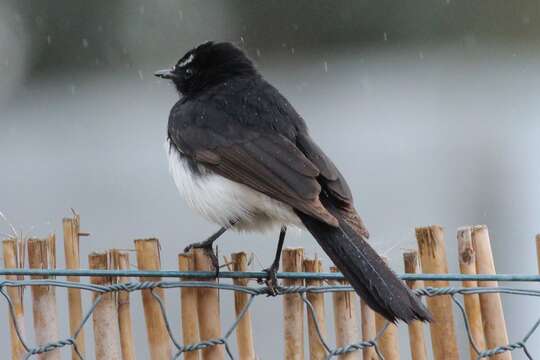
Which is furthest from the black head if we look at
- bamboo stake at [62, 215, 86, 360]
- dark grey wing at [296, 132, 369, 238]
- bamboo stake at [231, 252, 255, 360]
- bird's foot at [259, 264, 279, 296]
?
bamboo stake at [231, 252, 255, 360]

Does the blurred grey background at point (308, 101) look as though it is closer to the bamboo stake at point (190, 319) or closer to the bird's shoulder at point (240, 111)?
the bird's shoulder at point (240, 111)

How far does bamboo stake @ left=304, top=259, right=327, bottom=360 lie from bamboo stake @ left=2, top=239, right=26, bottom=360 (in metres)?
1.05

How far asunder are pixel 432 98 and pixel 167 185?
10.3 ft

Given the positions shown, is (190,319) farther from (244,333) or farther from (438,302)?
(438,302)

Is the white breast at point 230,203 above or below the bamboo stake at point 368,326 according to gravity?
above

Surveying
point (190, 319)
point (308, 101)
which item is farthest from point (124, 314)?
point (308, 101)

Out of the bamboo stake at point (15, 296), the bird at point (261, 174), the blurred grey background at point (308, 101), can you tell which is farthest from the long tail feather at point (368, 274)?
the blurred grey background at point (308, 101)

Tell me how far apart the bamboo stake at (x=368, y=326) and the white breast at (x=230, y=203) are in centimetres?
82

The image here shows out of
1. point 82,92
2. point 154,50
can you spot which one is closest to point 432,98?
point 154,50

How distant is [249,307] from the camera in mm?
3635

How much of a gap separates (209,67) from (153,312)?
2159mm

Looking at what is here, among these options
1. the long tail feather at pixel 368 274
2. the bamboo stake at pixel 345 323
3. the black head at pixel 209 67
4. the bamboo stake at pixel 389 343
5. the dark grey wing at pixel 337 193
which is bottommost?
the bamboo stake at pixel 389 343

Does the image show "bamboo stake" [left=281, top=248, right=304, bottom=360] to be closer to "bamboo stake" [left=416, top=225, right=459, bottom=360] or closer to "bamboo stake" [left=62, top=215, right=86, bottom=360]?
"bamboo stake" [left=416, top=225, right=459, bottom=360]

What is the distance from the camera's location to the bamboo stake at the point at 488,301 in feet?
12.0
